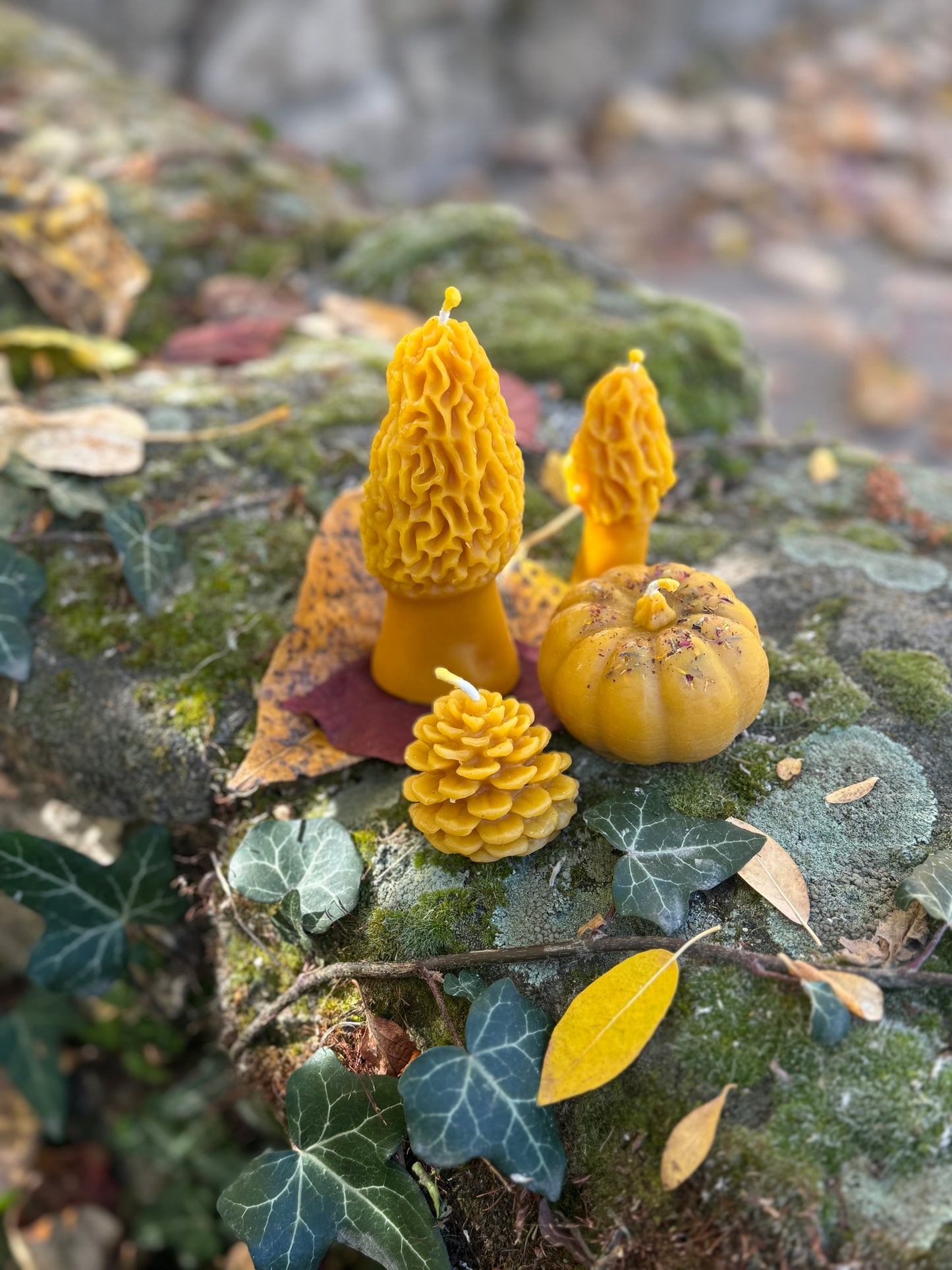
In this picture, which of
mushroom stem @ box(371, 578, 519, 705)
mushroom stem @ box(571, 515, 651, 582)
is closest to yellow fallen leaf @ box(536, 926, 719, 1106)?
mushroom stem @ box(371, 578, 519, 705)

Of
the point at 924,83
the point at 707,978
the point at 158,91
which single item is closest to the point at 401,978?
the point at 707,978

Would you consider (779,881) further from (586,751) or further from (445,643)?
(445,643)

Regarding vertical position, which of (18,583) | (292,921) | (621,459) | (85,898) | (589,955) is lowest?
(85,898)

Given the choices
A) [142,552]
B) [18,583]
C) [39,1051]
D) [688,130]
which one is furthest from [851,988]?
[688,130]

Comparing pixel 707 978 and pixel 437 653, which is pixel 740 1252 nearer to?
pixel 707 978

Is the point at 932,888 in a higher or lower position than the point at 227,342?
lower
